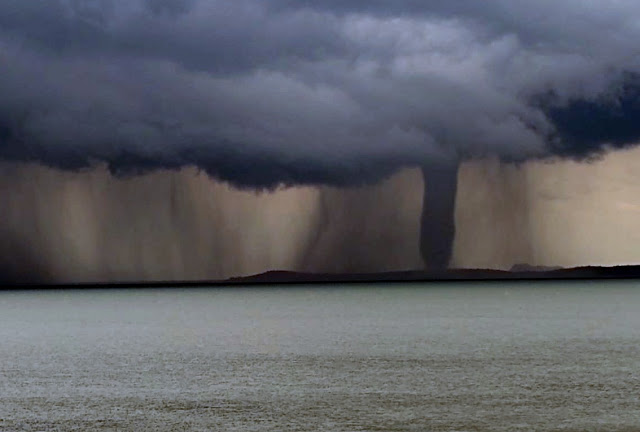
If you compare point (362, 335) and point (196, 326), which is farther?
point (196, 326)

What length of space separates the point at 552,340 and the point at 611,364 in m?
25.0

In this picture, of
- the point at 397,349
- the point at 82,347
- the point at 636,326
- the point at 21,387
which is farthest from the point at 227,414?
the point at 636,326

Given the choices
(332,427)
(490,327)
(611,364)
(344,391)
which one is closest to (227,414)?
(332,427)

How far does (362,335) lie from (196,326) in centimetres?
3571

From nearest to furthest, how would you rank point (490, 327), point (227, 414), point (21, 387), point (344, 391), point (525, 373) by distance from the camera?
point (227, 414), point (344, 391), point (21, 387), point (525, 373), point (490, 327)

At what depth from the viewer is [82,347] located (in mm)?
85000

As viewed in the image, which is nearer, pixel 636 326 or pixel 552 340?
pixel 552 340

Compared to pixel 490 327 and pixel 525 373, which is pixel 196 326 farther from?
pixel 525 373

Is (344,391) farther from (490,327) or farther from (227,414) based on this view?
(490,327)

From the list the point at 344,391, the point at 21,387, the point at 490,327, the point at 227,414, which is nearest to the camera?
the point at 227,414

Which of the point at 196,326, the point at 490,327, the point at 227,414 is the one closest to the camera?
the point at 227,414

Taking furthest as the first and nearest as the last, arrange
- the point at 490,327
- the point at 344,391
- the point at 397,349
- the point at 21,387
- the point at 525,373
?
the point at 490,327
the point at 397,349
the point at 525,373
the point at 21,387
the point at 344,391

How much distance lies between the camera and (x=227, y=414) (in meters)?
41.5

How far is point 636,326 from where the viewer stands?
11300 centimetres
